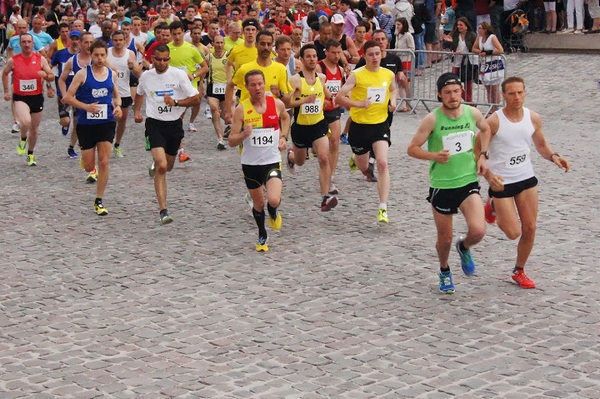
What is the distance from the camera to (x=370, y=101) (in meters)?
11.9

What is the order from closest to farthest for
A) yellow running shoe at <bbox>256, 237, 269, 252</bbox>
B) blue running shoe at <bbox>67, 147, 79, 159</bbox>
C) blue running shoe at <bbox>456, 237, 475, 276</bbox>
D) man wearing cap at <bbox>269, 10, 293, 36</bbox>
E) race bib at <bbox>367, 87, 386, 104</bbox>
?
1. blue running shoe at <bbox>456, 237, 475, 276</bbox>
2. yellow running shoe at <bbox>256, 237, 269, 252</bbox>
3. race bib at <bbox>367, 87, 386, 104</bbox>
4. blue running shoe at <bbox>67, 147, 79, 159</bbox>
5. man wearing cap at <bbox>269, 10, 293, 36</bbox>

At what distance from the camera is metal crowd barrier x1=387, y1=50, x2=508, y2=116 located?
18844mm

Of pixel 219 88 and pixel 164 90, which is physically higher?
pixel 164 90

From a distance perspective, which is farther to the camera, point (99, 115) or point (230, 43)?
point (230, 43)

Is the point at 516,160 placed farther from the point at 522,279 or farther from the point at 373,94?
the point at 373,94

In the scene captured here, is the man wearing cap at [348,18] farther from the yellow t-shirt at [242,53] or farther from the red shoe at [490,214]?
the red shoe at [490,214]

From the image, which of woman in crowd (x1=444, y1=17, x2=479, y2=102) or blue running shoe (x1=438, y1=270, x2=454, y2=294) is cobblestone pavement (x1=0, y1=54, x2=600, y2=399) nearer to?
blue running shoe (x1=438, y1=270, x2=454, y2=294)

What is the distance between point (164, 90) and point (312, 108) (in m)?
1.59

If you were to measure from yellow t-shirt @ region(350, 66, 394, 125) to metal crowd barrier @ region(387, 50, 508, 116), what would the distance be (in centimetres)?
696

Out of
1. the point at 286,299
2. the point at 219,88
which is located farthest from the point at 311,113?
the point at 219,88

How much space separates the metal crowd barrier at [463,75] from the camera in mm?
18844

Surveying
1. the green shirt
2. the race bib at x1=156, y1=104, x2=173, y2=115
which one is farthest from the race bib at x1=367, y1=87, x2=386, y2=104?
the green shirt

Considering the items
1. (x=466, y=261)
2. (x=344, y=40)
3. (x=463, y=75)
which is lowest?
(x=466, y=261)

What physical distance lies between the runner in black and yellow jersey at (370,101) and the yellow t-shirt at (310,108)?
38 cm
